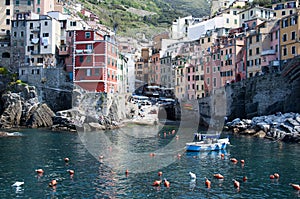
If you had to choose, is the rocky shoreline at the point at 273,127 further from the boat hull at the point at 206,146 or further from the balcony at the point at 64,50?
the balcony at the point at 64,50

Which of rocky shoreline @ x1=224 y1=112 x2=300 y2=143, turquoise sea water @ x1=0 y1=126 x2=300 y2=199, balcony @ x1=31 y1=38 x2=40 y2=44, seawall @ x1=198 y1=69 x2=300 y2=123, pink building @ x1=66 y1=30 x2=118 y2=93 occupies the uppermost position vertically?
balcony @ x1=31 y1=38 x2=40 y2=44

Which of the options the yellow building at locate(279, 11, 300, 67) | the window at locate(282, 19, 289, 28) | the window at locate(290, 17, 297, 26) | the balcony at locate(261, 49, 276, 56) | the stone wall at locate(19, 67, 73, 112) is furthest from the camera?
the stone wall at locate(19, 67, 73, 112)

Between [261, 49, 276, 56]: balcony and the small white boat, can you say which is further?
[261, 49, 276, 56]: balcony

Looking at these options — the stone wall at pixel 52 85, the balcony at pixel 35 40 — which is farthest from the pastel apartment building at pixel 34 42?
the stone wall at pixel 52 85

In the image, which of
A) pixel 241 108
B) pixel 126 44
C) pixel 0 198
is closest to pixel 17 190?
pixel 0 198

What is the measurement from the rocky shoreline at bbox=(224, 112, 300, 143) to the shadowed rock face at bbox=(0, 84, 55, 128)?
36940 mm

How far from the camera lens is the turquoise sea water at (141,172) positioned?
26.7 metres

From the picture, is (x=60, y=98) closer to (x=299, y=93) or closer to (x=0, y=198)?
(x=299, y=93)

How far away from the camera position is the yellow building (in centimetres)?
6438

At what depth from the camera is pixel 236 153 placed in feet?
144

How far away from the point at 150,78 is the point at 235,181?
84.8 m

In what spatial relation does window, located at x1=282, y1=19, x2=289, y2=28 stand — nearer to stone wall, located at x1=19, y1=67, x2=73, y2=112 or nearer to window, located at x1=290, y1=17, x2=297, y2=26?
window, located at x1=290, y1=17, x2=297, y2=26

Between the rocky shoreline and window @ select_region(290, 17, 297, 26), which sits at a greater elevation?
window @ select_region(290, 17, 297, 26)

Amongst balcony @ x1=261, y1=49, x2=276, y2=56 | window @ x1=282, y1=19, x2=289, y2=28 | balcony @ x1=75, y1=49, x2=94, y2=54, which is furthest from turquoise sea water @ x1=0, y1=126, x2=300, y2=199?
balcony @ x1=75, y1=49, x2=94, y2=54
